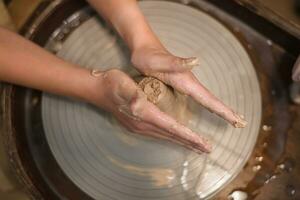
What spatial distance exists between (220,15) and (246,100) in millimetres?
348

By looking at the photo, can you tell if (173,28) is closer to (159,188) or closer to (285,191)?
(159,188)

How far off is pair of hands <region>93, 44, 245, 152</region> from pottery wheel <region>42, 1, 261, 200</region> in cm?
19

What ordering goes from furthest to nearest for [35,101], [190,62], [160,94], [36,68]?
[35,101] < [36,68] < [160,94] < [190,62]

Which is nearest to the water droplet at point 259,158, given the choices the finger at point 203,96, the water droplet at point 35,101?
the finger at point 203,96

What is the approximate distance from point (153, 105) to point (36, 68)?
0.41 metres

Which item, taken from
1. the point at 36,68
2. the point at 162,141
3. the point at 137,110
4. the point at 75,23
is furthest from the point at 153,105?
the point at 75,23

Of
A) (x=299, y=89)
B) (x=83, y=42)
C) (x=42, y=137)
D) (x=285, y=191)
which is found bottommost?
(x=285, y=191)

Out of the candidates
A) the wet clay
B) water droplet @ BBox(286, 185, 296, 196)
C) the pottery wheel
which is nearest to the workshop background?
water droplet @ BBox(286, 185, 296, 196)

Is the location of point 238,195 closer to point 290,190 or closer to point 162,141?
point 290,190

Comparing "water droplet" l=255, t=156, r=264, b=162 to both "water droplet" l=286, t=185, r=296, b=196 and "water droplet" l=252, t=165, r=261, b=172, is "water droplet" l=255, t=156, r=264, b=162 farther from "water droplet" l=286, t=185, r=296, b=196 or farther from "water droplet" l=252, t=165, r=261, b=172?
"water droplet" l=286, t=185, r=296, b=196

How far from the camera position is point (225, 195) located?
1.49 meters

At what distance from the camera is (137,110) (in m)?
1.17

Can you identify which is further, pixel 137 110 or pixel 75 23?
pixel 75 23

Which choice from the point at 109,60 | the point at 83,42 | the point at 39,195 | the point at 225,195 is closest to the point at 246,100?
the point at 225,195
